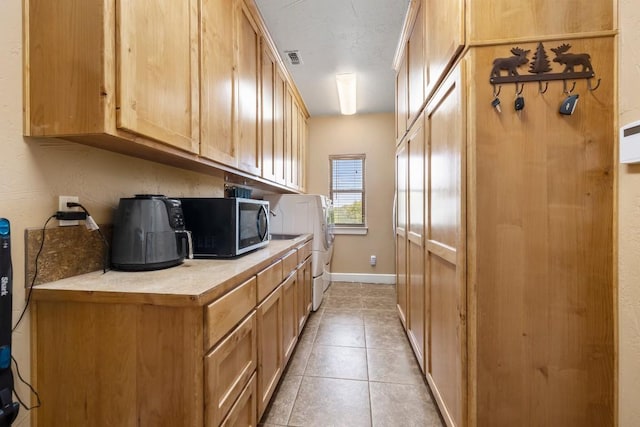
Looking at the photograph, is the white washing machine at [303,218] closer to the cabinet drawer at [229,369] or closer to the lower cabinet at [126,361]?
the cabinet drawer at [229,369]

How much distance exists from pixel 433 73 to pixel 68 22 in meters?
1.58

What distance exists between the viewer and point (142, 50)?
1.03 meters

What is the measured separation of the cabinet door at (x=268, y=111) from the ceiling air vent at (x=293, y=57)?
26 cm

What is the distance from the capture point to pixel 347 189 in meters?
4.53

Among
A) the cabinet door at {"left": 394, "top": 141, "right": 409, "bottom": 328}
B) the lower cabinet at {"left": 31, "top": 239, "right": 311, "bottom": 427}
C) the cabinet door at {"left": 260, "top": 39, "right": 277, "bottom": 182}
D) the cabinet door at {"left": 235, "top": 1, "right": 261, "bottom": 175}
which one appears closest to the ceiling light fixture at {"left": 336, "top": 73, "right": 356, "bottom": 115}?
the cabinet door at {"left": 260, "top": 39, "right": 277, "bottom": 182}

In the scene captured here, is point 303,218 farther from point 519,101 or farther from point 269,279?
point 519,101

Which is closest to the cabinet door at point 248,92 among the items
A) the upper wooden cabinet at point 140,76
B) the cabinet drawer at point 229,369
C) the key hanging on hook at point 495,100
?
the upper wooden cabinet at point 140,76

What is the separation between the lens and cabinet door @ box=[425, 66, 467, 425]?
3.94ft

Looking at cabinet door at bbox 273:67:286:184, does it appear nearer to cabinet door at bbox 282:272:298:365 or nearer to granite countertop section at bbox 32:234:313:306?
cabinet door at bbox 282:272:298:365

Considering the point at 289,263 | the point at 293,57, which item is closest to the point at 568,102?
the point at 289,263

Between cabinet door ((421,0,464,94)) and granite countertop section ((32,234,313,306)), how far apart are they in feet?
4.38

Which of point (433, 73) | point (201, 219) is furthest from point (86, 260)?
point (433, 73)

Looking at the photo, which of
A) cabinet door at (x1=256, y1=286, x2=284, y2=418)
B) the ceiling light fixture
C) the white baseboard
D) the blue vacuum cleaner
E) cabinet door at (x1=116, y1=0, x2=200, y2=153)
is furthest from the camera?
the white baseboard

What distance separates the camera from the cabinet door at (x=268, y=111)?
90.4 inches
